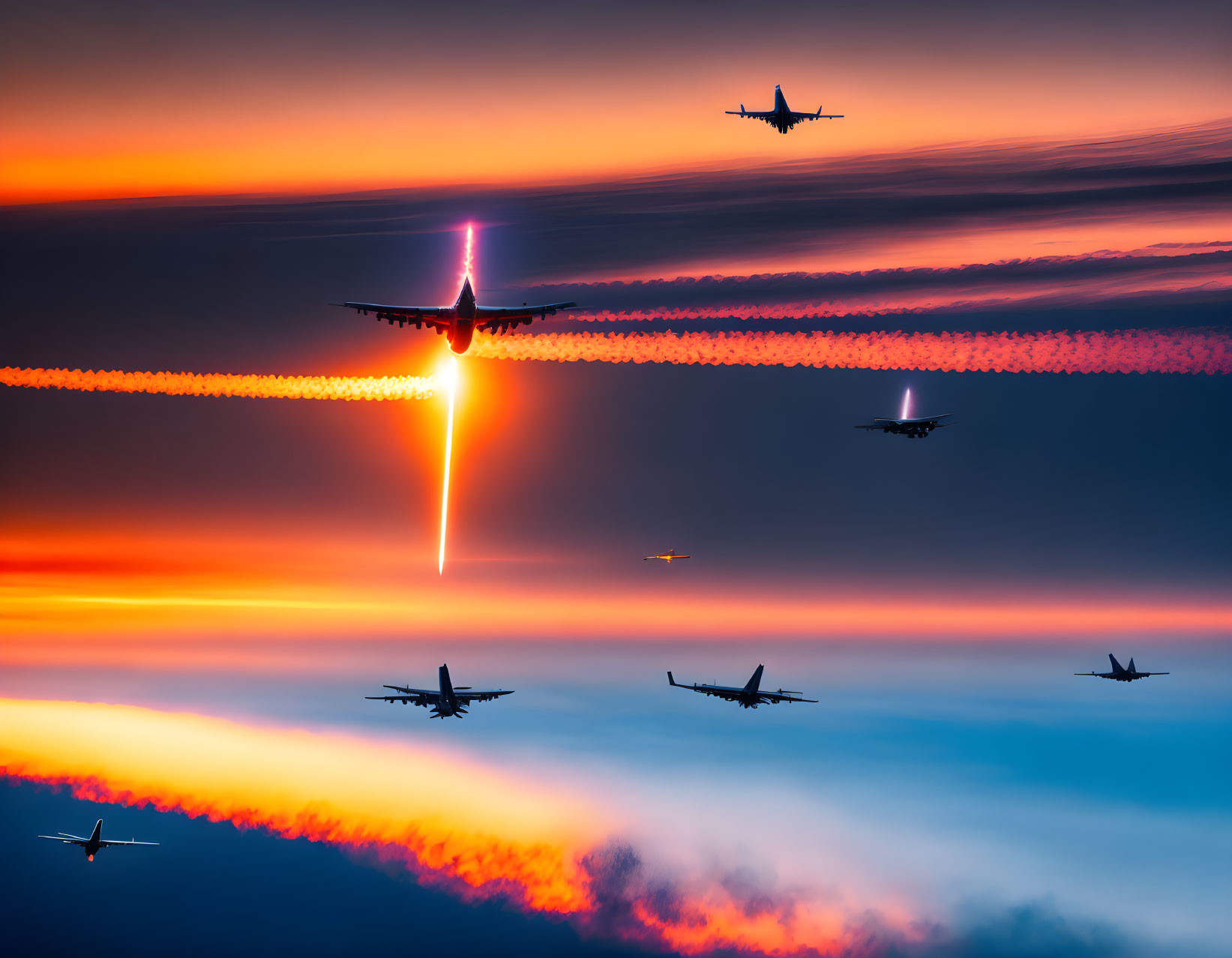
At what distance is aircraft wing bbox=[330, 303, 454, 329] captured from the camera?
92938 millimetres

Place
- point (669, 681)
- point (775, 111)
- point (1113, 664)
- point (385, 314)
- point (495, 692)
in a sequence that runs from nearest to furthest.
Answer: point (385, 314)
point (775, 111)
point (669, 681)
point (495, 692)
point (1113, 664)

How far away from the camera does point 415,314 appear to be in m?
94.4

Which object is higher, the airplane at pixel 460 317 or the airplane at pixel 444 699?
the airplane at pixel 460 317

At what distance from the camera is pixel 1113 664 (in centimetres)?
15538

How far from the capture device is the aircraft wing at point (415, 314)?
9294cm

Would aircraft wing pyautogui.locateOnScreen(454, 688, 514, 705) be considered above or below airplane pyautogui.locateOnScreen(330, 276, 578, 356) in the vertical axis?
below

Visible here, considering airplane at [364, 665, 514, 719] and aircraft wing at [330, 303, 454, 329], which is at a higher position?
aircraft wing at [330, 303, 454, 329]

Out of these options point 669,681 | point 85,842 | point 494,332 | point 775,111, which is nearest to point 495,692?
point 669,681

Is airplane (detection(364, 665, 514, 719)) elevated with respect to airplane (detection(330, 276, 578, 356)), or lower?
lower

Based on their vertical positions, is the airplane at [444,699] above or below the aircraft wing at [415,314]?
below

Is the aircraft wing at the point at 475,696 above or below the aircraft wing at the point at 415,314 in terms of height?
below

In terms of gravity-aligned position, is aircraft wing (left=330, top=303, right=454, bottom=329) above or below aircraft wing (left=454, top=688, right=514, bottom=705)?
above

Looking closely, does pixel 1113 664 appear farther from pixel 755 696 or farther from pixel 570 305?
pixel 570 305

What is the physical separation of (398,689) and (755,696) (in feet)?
115
